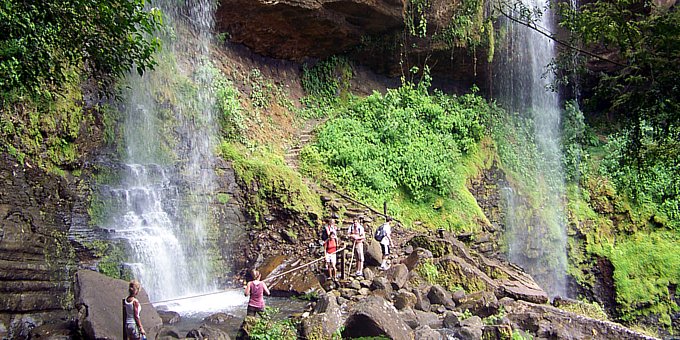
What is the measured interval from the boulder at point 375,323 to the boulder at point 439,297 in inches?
94.5

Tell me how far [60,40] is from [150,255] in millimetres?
4028

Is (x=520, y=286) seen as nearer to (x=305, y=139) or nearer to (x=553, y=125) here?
(x=305, y=139)

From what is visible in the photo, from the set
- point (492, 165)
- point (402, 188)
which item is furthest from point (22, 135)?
point (492, 165)

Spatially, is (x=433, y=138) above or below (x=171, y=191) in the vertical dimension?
above

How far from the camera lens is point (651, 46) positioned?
6.11 metres

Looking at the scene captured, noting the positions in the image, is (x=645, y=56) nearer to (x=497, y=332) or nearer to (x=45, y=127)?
(x=497, y=332)

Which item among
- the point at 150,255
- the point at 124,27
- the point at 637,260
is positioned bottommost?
the point at 637,260

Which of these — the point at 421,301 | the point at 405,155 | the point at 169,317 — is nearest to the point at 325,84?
the point at 405,155

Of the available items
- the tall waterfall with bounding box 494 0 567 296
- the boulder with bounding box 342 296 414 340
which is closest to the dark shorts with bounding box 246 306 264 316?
the boulder with bounding box 342 296 414 340

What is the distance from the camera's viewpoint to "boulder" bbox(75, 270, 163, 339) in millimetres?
6277

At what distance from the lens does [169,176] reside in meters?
10.9

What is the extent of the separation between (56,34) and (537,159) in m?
16.5

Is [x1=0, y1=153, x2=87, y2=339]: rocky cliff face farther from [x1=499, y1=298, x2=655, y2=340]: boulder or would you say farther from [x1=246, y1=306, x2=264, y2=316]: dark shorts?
[x1=499, y1=298, x2=655, y2=340]: boulder

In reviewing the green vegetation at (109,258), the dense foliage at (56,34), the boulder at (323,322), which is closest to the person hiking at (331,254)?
the boulder at (323,322)
